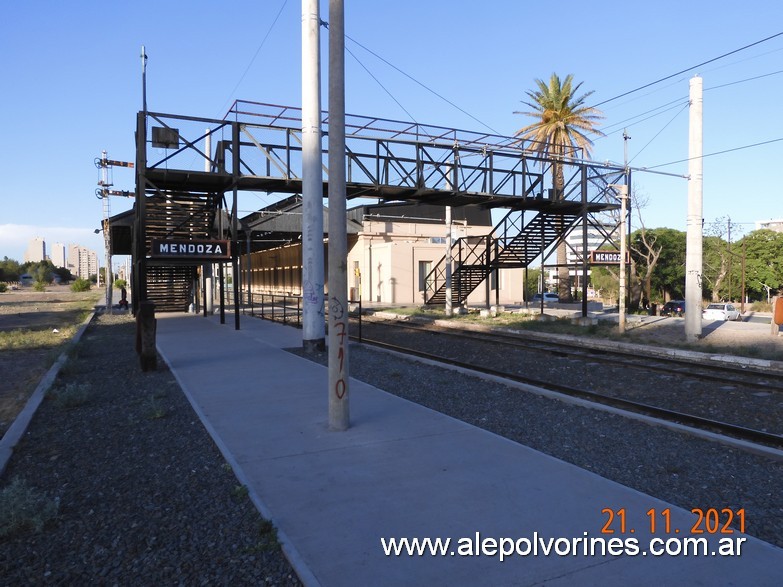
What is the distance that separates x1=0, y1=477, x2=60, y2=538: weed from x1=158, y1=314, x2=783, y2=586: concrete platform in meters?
1.49

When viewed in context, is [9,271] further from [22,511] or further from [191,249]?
[22,511]

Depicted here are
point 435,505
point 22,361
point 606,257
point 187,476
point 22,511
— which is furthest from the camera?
point 606,257

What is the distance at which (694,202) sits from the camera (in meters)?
16.8

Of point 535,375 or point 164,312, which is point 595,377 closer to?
point 535,375

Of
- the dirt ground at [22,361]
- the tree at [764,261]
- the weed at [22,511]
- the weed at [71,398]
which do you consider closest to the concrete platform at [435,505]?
the weed at [22,511]

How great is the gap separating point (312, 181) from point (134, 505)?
35.6 feet

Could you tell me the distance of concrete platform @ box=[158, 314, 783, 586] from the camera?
3.67 metres

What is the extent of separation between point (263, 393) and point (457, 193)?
12.4 metres

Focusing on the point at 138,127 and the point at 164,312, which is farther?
the point at 164,312

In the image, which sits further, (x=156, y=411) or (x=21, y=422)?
(x=156, y=411)

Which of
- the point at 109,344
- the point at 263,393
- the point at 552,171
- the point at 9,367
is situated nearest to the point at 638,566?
the point at 263,393

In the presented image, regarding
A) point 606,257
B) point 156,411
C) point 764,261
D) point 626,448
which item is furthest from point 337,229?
Answer: point 764,261

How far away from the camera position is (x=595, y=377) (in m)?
11.5

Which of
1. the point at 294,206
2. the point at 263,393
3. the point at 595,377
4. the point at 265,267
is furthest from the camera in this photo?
the point at 265,267
